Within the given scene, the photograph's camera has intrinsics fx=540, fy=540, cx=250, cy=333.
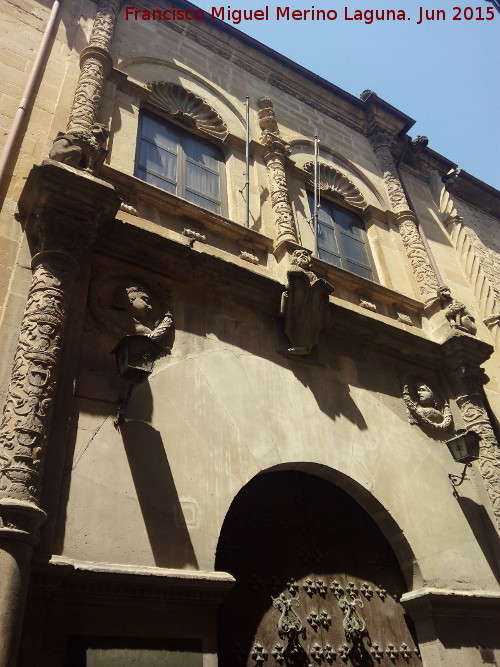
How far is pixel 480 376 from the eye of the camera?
6684 mm

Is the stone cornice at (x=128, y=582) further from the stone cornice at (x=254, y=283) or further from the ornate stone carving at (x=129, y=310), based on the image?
the stone cornice at (x=254, y=283)

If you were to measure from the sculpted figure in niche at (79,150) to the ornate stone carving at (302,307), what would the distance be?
2.18 m

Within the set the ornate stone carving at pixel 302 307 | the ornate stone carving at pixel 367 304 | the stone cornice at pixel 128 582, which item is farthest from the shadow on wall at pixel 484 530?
the stone cornice at pixel 128 582

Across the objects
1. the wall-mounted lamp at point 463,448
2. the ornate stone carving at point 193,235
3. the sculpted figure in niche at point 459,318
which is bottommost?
the wall-mounted lamp at point 463,448

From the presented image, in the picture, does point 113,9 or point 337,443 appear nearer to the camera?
point 337,443

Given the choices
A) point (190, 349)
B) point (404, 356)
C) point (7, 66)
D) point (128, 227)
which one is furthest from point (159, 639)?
point (7, 66)

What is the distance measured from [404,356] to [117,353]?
372 cm

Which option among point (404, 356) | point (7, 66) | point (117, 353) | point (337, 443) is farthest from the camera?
point (404, 356)

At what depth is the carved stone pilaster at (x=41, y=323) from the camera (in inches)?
124

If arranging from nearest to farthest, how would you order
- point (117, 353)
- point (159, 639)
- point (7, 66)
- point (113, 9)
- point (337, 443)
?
point (159, 639)
point (117, 353)
point (337, 443)
point (7, 66)
point (113, 9)

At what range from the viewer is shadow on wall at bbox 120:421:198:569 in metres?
3.71

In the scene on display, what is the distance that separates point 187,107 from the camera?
7.62 metres

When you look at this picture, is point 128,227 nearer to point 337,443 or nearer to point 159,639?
point 337,443

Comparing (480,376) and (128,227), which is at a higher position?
(128,227)
